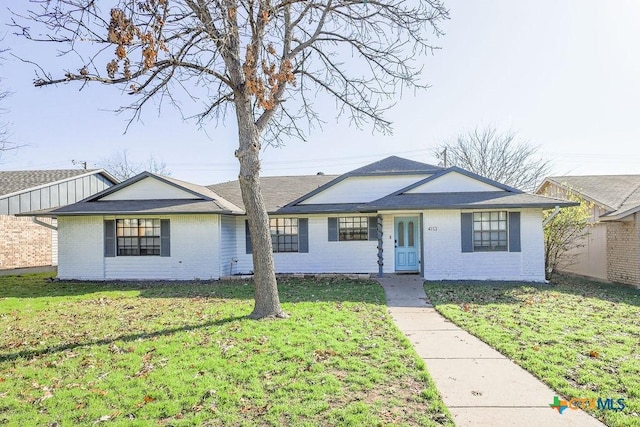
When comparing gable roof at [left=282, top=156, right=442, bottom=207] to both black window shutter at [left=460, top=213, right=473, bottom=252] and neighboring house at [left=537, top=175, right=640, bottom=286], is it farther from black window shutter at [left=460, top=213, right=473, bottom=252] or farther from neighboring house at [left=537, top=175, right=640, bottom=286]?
neighboring house at [left=537, top=175, right=640, bottom=286]

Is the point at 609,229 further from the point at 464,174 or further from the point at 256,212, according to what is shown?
the point at 256,212

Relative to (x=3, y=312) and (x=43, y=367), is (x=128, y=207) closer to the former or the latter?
(x=3, y=312)

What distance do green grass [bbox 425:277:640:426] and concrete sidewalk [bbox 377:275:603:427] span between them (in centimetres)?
22

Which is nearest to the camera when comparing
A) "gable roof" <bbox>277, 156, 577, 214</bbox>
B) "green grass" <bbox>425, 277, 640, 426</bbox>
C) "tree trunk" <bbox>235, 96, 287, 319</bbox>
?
"green grass" <bbox>425, 277, 640, 426</bbox>

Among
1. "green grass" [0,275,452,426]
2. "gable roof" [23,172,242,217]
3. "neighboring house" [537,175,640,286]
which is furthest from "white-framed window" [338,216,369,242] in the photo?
"neighboring house" [537,175,640,286]

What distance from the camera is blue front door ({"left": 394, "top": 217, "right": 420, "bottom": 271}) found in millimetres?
14609

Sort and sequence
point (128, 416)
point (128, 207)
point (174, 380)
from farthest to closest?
point (128, 207)
point (174, 380)
point (128, 416)

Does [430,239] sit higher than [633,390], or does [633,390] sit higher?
[430,239]

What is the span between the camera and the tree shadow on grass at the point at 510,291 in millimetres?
9898

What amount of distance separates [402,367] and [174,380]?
285 cm

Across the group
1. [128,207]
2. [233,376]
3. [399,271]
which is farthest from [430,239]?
[128,207]

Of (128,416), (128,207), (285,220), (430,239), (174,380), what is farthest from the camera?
(285,220)

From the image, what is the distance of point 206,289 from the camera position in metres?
12.0

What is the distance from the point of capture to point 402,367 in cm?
500
